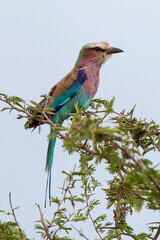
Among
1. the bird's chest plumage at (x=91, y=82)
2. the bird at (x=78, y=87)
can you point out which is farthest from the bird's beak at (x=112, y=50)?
the bird's chest plumage at (x=91, y=82)

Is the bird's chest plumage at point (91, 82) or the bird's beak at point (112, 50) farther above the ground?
the bird's beak at point (112, 50)

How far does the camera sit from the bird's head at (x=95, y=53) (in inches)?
167

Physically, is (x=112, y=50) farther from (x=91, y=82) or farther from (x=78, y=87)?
(x=78, y=87)

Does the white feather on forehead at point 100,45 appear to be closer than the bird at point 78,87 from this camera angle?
No

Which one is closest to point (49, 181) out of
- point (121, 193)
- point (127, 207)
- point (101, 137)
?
point (127, 207)

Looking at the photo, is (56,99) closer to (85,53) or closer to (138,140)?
(85,53)

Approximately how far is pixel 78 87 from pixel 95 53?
1.96 ft

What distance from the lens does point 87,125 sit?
1562 millimetres

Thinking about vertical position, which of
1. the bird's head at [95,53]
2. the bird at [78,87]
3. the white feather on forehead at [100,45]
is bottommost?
the bird at [78,87]

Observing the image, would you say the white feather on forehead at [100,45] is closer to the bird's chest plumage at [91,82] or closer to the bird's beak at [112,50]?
the bird's beak at [112,50]

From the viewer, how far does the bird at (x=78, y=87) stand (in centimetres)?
390

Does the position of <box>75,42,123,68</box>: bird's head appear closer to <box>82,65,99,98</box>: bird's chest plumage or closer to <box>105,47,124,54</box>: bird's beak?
<box>105,47,124,54</box>: bird's beak

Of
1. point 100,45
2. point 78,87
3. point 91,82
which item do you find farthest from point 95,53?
point 78,87

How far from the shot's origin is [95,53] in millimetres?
4277
